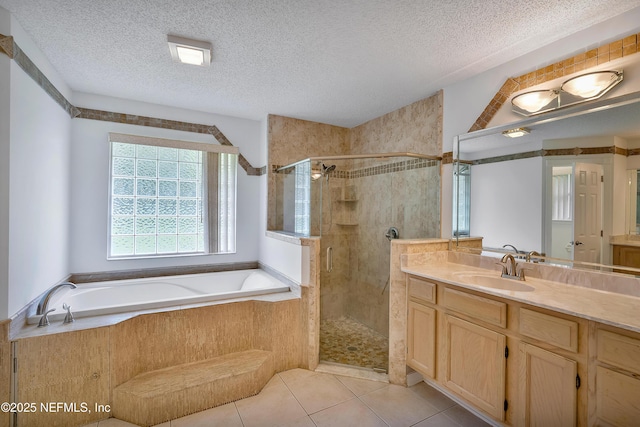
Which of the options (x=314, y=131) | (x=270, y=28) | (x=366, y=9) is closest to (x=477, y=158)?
(x=366, y=9)

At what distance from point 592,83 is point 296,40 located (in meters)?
1.87

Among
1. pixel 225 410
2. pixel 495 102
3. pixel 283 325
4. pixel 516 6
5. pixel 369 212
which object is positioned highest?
pixel 516 6

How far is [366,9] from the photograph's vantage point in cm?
162

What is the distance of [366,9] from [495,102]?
129 centimetres

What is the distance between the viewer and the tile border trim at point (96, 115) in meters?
1.73

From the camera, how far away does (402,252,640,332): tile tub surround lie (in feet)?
4.17

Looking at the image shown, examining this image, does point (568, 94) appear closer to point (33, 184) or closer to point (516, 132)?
point (516, 132)

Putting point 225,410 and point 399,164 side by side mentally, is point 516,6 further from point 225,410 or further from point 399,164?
point 225,410

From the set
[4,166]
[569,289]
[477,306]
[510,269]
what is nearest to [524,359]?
[477,306]

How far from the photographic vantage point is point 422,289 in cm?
210

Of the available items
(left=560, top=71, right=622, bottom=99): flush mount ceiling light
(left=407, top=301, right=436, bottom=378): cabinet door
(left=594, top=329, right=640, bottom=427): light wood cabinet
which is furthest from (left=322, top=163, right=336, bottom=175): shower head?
(left=594, top=329, right=640, bottom=427): light wood cabinet

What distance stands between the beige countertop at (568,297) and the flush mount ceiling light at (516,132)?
930 mm

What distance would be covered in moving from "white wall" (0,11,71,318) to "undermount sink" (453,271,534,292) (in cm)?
292

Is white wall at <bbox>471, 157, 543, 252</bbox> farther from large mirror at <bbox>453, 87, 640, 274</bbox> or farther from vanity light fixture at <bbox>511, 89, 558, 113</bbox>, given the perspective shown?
vanity light fixture at <bbox>511, 89, 558, 113</bbox>
